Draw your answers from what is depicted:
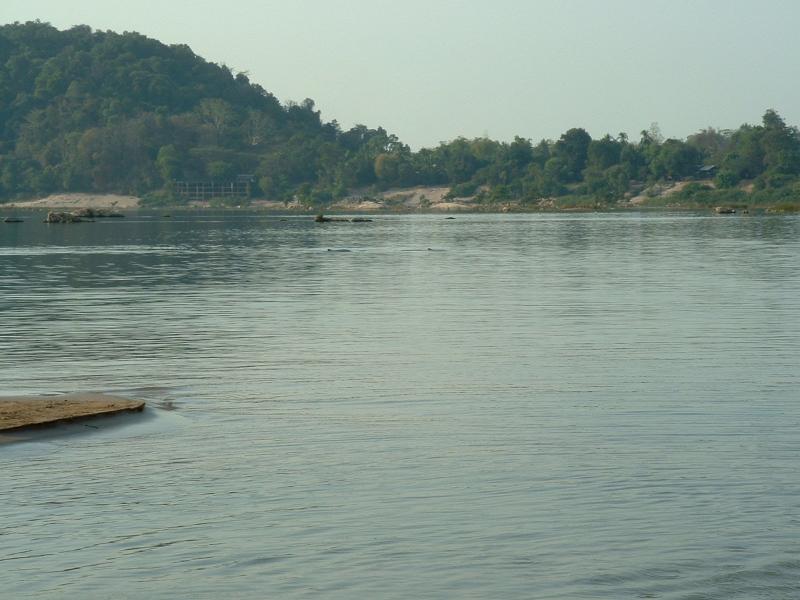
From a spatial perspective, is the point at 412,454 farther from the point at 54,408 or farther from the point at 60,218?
the point at 60,218

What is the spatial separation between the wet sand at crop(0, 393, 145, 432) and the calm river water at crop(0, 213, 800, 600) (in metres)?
0.35

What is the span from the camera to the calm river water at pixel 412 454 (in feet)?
44.5

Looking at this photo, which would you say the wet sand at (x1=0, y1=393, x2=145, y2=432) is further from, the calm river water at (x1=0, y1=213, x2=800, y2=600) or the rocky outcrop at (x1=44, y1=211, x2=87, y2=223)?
the rocky outcrop at (x1=44, y1=211, x2=87, y2=223)

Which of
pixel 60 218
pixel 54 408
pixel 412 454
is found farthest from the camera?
pixel 60 218

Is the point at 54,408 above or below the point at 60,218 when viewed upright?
above

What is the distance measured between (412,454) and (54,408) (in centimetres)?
624

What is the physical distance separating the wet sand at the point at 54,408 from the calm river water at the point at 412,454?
1.15 feet

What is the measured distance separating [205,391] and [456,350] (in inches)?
308

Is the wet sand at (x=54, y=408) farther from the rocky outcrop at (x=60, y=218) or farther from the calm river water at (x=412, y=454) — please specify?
the rocky outcrop at (x=60, y=218)

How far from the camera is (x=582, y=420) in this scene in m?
21.4

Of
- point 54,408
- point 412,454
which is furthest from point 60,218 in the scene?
point 412,454

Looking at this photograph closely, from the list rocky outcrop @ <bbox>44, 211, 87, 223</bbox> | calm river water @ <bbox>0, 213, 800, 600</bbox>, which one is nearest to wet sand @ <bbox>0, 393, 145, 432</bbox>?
calm river water @ <bbox>0, 213, 800, 600</bbox>

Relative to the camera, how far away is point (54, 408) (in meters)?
21.2

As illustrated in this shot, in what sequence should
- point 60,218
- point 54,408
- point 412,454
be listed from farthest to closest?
point 60,218 < point 54,408 < point 412,454
